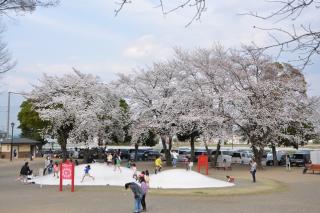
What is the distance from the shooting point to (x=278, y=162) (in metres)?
50.8

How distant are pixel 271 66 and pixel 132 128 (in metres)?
15.5

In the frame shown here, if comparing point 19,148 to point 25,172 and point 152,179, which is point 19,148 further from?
point 152,179

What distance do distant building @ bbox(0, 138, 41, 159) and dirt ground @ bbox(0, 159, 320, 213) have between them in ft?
114

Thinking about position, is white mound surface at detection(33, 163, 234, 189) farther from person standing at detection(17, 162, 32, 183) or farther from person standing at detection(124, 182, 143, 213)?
person standing at detection(124, 182, 143, 213)

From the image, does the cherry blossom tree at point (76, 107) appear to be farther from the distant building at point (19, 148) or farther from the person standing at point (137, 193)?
the person standing at point (137, 193)

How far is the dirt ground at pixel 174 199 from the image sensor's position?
58.3 ft

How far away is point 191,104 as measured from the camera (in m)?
44.2

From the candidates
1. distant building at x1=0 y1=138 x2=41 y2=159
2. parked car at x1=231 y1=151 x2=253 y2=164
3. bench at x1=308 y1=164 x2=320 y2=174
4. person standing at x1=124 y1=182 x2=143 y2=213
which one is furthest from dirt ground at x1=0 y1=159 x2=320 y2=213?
distant building at x1=0 y1=138 x2=41 y2=159

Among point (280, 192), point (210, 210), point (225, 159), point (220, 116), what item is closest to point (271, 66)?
point (220, 116)

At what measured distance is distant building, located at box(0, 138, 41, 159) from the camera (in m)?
61.3

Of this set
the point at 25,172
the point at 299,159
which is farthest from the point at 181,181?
the point at 299,159

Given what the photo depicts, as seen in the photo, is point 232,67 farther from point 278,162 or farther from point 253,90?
point 278,162

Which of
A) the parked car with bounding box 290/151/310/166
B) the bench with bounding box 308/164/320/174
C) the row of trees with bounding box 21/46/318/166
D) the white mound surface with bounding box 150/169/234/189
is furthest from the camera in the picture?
the parked car with bounding box 290/151/310/166

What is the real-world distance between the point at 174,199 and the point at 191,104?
23.8 metres
